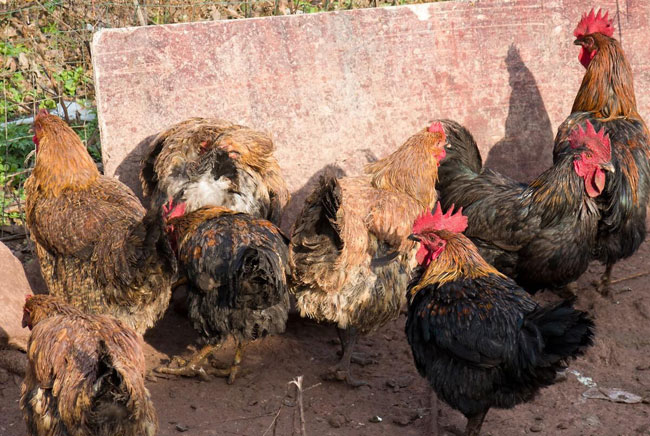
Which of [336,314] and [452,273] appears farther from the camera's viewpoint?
[336,314]

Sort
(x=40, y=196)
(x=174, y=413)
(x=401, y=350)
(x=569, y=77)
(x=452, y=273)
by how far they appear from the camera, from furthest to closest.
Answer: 1. (x=569, y=77)
2. (x=401, y=350)
3. (x=40, y=196)
4. (x=174, y=413)
5. (x=452, y=273)

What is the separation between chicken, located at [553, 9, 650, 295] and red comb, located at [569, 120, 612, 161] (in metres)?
0.23

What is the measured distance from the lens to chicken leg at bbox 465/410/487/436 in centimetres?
489

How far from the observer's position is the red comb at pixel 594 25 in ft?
23.0

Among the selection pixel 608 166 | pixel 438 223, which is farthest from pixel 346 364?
pixel 608 166

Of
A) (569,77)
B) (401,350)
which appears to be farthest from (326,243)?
(569,77)

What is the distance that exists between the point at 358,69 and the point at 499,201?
1.82 m

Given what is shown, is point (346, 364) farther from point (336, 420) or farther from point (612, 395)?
Answer: point (612, 395)

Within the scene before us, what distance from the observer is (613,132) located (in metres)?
6.64

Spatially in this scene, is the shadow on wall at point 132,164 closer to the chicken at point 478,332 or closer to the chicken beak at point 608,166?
the chicken at point 478,332

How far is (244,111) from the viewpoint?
6.83 meters

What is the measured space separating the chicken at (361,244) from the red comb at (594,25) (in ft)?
6.74

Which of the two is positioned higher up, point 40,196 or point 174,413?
point 40,196

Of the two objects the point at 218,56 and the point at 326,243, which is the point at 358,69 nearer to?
the point at 218,56
